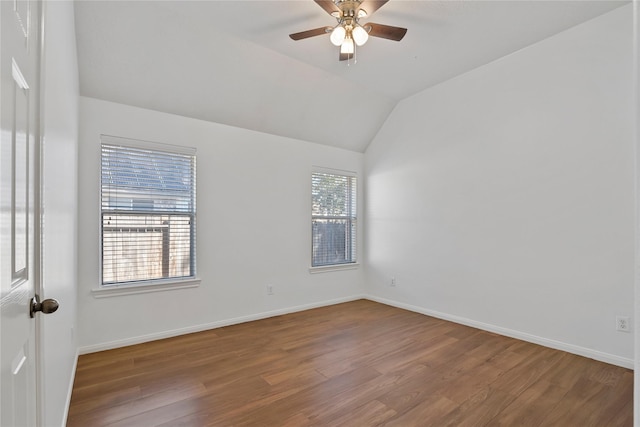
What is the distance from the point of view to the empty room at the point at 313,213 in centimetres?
218

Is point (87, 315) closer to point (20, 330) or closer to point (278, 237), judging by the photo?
point (278, 237)

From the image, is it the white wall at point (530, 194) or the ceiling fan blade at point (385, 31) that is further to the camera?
the white wall at point (530, 194)

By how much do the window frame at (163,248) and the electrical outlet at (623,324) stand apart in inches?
160

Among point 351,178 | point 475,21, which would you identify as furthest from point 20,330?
point 351,178

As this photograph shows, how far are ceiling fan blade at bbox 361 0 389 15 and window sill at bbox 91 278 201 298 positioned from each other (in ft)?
10.1

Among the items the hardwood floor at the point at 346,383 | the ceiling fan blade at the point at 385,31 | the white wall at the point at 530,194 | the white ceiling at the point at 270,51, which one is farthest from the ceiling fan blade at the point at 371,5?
the hardwood floor at the point at 346,383

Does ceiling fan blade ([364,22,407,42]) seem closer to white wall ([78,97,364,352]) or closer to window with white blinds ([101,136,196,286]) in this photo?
white wall ([78,97,364,352])

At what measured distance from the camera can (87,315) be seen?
2916 millimetres

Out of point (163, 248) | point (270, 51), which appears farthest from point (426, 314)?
point (270, 51)

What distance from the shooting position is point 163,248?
336 centimetres

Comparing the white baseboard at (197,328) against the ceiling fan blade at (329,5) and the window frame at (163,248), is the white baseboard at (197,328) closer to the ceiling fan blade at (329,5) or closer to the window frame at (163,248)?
the window frame at (163,248)

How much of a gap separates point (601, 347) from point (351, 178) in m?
3.53

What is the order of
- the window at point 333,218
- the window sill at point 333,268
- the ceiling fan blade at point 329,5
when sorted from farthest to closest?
the window at point 333,218
the window sill at point 333,268
the ceiling fan blade at point 329,5

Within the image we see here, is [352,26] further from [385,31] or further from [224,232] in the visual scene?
[224,232]
